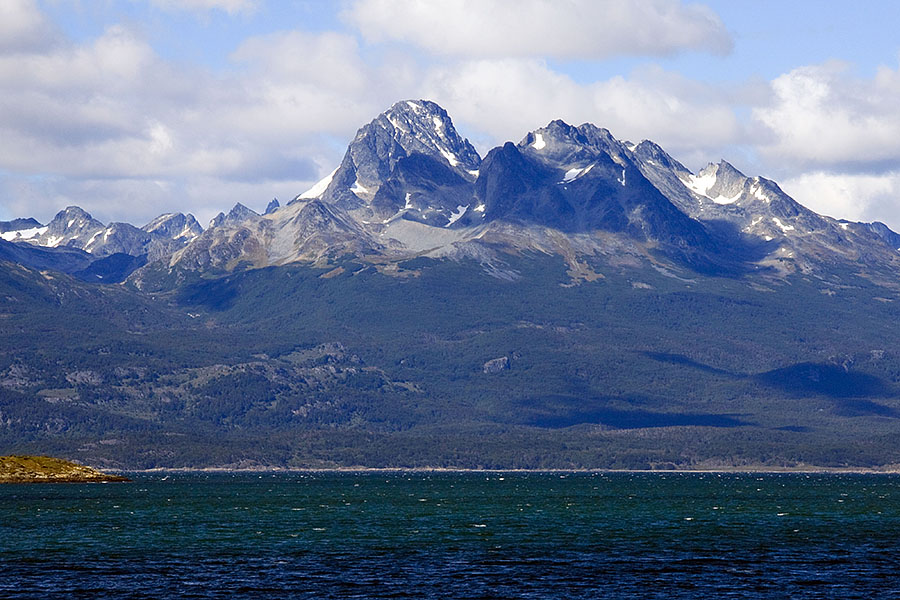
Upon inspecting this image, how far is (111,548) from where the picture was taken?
135625 mm

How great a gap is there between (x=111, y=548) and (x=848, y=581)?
67.3 meters

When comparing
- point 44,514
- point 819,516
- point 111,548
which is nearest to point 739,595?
point 111,548

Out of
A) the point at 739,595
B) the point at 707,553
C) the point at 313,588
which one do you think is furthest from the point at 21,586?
the point at 707,553

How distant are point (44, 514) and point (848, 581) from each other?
374ft

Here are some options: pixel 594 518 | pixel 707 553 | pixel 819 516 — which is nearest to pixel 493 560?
pixel 707 553

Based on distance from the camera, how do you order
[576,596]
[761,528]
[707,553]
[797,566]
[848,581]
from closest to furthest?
[576,596] < [848,581] < [797,566] < [707,553] < [761,528]

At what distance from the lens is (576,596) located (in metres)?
102

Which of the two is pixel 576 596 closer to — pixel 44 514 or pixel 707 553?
pixel 707 553

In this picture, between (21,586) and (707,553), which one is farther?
(707,553)

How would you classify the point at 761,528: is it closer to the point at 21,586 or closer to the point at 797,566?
the point at 797,566

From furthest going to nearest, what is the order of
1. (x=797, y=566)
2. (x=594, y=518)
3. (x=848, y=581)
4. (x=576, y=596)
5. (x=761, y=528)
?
(x=594, y=518) → (x=761, y=528) → (x=797, y=566) → (x=848, y=581) → (x=576, y=596)

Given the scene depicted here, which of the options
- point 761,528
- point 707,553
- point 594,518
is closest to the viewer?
point 707,553

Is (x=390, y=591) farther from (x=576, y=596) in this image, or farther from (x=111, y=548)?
(x=111, y=548)

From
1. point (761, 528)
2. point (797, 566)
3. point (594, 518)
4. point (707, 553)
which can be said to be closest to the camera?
point (797, 566)
